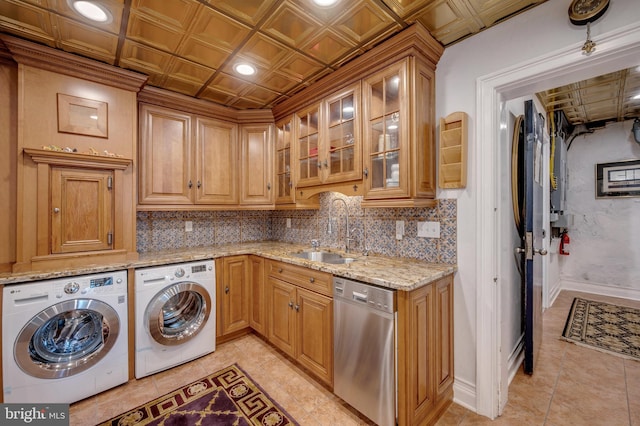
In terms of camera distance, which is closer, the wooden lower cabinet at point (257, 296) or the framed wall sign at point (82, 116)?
the framed wall sign at point (82, 116)

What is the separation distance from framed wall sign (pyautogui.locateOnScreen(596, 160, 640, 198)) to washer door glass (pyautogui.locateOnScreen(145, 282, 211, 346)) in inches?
226

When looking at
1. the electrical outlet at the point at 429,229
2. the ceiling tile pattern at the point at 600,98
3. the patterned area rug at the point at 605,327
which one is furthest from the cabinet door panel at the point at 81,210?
the patterned area rug at the point at 605,327

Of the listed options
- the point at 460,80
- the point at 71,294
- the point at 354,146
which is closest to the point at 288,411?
the point at 71,294

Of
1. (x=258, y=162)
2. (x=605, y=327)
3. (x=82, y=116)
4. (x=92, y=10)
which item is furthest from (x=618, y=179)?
(x=82, y=116)

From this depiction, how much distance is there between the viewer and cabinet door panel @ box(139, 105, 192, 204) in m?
2.48

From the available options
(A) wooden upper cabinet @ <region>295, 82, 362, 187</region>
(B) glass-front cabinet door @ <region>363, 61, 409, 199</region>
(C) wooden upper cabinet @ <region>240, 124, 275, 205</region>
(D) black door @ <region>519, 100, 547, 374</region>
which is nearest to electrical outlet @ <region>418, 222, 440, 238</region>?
(B) glass-front cabinet door @ <region>363, 61, 409, 199</region>

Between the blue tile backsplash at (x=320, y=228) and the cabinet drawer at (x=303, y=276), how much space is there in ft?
2.14

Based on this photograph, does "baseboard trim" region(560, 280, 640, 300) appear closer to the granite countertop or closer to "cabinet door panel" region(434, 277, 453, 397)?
"cabinet door panel" region(434, 277, 453, 397)

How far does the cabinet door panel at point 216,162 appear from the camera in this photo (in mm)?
2799

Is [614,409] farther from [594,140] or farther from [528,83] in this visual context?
[594,140]

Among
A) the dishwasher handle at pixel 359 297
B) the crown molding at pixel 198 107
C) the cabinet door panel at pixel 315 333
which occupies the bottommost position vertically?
the cabinet door panel at pixel 315 333

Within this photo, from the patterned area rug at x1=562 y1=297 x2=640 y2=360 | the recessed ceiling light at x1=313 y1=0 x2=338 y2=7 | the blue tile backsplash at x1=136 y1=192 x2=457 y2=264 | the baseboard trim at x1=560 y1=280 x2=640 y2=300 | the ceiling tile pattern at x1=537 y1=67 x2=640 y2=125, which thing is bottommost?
the patterned area rug at x1=562 y1=297 x2=640 y2=360

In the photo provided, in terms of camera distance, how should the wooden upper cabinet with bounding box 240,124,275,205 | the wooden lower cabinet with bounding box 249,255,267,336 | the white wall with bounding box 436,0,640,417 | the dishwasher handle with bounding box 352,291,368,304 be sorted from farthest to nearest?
the wooden upper cabinet with bounding box 240,124,275,205, the wooden lower cabinet with bounding box 249,255,267,336, the dishwasher handle with bounding box 352,291,368,304, the white wall with bounding box 436,0,640,417

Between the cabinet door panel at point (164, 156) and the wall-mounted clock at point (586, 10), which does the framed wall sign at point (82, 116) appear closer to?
the cabinet door panel at point (164, 156)
